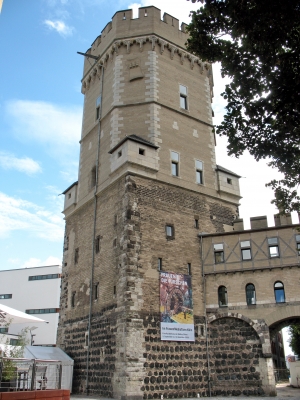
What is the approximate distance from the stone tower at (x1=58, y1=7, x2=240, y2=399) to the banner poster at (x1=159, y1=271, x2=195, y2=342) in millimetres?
353

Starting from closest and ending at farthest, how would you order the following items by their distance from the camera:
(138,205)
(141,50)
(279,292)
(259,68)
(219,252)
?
(259,68) < (279,292) < (138,205) < (219,252) < (141,50)

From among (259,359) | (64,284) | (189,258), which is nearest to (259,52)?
(189,258)

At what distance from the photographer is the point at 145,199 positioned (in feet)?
65.7

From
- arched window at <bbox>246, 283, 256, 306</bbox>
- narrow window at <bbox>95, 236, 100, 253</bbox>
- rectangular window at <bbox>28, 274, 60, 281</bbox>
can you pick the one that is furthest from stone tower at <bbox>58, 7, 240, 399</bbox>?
rectangular window at <bbox>28, 274, 60, 281</bbox>

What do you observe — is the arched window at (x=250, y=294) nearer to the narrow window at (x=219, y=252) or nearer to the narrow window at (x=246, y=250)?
the narrow window at (x=246, y=250)

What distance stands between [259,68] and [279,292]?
11831mm

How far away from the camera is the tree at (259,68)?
365 inches

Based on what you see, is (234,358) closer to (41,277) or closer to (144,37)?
(144,37)

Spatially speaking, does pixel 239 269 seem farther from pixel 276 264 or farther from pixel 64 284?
pixel 64 284

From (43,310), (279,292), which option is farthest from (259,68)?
(43,310)

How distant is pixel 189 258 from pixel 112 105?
951cm

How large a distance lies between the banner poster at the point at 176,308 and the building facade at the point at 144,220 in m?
0.16

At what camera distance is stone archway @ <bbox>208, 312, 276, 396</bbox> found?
58.9 feet

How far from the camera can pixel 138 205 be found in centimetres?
1962
